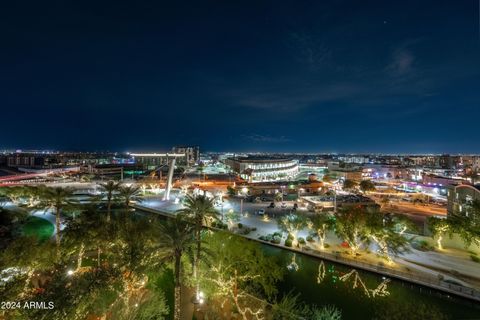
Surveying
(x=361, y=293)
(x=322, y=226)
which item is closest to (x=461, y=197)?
(x=322, y=226)

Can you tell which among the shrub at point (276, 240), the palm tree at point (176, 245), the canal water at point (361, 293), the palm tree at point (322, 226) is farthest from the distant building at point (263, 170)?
the palm tree at point (176, 245)

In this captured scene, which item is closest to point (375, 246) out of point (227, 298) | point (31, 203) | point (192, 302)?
point (227, 298)

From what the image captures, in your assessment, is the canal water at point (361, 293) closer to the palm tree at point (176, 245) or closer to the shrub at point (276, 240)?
the shrub at point (276, 240)

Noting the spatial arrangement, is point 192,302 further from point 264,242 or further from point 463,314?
point 463,314

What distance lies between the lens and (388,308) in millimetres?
17828

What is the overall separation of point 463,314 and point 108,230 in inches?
996

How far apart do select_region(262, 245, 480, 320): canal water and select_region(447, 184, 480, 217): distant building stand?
688 inches

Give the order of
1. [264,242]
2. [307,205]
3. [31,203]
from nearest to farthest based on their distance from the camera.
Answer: [264,242]
[31,203]
[307,205]

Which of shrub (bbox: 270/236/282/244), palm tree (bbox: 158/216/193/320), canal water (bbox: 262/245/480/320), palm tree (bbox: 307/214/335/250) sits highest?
palm tree (bbox: 158/216/193/320)

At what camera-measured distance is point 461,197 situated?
113 feet

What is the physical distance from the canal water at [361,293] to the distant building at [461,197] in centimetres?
1747

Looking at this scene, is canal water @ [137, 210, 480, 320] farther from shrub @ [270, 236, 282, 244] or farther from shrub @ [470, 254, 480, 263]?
shrub @ [470, 254, 480, 263]

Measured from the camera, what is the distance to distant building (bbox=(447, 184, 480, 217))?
32284mm

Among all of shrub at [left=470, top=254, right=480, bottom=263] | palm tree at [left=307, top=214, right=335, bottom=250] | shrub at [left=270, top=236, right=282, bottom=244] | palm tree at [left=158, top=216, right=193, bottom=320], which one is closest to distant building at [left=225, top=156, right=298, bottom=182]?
shrub at [left=270, top=236, right=282, bottom=244]
